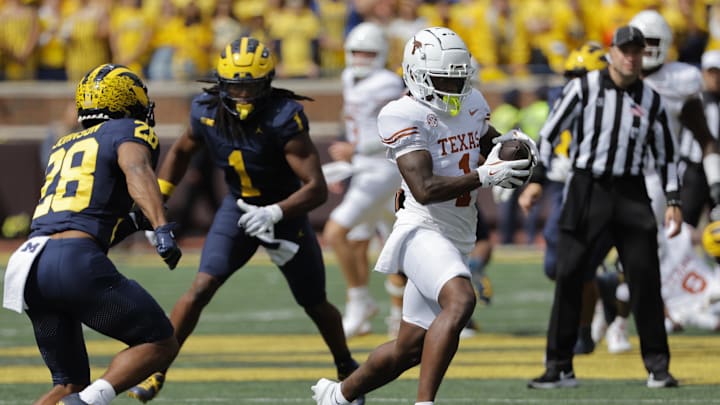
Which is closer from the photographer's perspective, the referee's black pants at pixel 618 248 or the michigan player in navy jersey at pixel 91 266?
the michigan player in navy jersey at pixel 91 266

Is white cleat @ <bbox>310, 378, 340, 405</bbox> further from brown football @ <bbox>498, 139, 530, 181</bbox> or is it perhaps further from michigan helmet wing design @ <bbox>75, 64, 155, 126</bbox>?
michigan helmet wing design @ <bbox>75, 64, 155, 126</bbox>

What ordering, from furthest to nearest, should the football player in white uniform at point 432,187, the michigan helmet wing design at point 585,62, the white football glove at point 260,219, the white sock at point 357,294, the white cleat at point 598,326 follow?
1. the white sock at point 357,294
2. the white cleat at point 598,326
3. the michigan helmet wing design at point 585,62
4. the white football glove at point 260,219
5. the football player in white uniform at point 432,187

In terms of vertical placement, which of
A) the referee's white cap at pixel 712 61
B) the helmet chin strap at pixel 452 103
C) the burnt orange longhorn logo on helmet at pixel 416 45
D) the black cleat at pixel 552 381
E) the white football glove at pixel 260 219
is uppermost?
the burnt orange longhorn logo on helmet at pixel 416 45

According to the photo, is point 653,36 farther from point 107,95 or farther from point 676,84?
point 107,95

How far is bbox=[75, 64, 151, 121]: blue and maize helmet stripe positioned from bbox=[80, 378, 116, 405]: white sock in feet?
3.79

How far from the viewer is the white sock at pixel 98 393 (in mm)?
5695

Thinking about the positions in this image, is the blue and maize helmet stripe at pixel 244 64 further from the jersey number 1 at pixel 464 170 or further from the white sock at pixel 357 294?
the white sock at pixel 357 294

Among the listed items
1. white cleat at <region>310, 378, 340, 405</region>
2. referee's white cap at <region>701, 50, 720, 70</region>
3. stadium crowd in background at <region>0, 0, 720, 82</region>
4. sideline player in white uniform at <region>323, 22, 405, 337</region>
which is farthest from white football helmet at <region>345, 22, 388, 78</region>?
stadium crowd in background at <region>0, 0, 720, 82</region>

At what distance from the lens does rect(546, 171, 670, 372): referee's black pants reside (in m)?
8.18

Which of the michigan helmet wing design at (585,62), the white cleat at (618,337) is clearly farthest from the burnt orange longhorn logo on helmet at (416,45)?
the white cleat at (618,337)

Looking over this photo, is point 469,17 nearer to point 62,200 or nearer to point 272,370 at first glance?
point 272,370

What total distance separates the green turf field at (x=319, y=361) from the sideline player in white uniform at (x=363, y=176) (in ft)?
1.18

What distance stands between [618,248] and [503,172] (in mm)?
2329

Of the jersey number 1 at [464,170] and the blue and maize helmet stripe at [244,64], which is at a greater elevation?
the blue and maize helmet stripe at [244,64]
